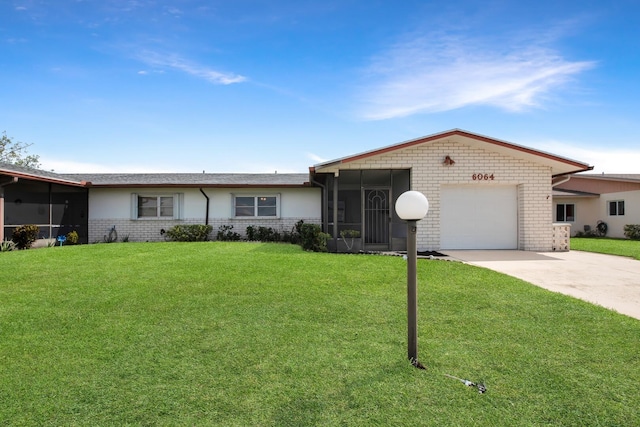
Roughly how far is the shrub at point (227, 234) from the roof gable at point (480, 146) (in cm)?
571

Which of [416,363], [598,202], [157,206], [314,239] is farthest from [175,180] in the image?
[598,202]

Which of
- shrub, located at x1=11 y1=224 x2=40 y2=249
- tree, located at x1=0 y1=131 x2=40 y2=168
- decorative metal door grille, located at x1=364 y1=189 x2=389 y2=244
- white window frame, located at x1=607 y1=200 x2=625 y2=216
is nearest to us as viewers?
shrub, located at x1=11 y1=224 x2=40 y2=249

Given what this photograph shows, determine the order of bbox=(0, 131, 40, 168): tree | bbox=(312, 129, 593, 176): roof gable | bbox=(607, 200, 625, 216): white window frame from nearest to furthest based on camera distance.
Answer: bbox=(312, 129, 593, 176): roof gable < bbox=(607, 200, 625, 216): white window frame < bbox=(0, 131, 40, 168): tree

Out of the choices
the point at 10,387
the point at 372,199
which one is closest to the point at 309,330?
the point at 10,387

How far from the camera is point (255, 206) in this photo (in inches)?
639

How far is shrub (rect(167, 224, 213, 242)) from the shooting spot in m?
15.2

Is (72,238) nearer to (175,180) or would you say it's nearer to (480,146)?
(175,180)

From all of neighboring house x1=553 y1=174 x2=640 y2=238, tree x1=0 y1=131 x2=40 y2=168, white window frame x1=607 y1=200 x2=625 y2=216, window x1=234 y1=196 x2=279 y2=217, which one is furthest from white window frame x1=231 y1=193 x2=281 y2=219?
tree x1=0 y1=131 x2=40 y2=168

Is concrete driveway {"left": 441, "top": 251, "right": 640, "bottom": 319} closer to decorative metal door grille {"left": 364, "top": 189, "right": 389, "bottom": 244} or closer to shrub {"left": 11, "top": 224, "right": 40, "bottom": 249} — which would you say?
decorative metal door grille {"left": 364, "top": 189, "right": 389, "bottom": 244}

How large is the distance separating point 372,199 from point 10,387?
11293mm

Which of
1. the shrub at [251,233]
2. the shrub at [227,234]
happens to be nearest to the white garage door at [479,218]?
the shrub at [251,233]

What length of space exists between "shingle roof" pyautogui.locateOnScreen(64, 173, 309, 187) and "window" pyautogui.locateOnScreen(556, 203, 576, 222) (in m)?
16.6

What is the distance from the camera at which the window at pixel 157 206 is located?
16.2m

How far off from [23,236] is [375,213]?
1260cm
